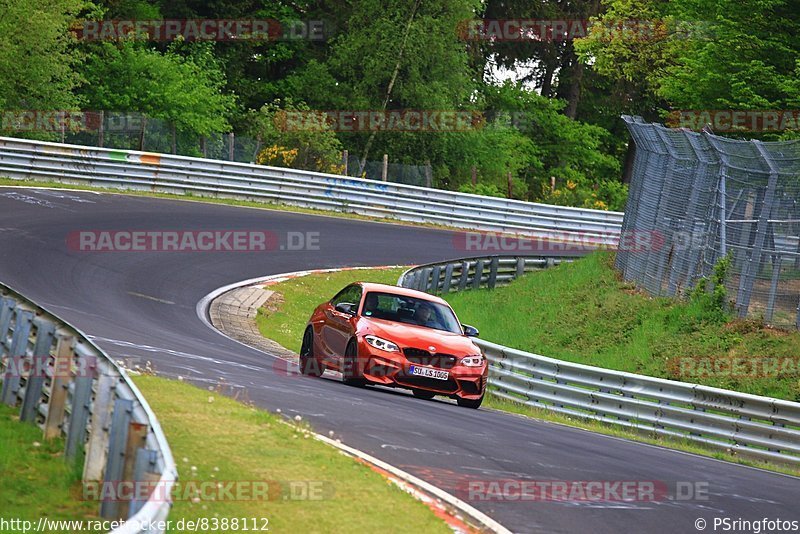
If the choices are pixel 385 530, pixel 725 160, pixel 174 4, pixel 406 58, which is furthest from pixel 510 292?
pixel 174 4

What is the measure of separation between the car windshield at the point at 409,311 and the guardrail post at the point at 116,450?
8.60 metres

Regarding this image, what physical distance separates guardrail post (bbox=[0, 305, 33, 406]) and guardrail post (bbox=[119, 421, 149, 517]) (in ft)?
12.5

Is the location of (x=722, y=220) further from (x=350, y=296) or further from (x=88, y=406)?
(x=88, y=406)

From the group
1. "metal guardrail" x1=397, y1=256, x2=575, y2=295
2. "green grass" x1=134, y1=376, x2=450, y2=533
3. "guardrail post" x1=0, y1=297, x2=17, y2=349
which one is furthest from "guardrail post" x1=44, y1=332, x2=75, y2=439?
"metal guardrail" x1=397, y1=256, x2=575, y2=295

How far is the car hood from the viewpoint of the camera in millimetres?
15734

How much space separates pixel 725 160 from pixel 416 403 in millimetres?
8163

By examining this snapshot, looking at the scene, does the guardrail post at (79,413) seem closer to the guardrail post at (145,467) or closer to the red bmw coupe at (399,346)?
the guardrail post at (145,467)

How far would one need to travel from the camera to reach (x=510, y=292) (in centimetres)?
2861

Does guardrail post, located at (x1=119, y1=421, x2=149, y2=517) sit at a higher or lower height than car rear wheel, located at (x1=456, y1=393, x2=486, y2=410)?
higher

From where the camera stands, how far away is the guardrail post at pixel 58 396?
9.84 m

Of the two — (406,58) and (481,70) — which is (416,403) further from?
(481,70)

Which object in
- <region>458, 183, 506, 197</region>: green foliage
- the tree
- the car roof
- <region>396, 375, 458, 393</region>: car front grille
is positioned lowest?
<region>396, 375, 458, 393</region>: car front grille

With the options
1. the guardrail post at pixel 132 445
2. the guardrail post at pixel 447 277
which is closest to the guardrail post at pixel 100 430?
the guardrail post at pixel 132 445

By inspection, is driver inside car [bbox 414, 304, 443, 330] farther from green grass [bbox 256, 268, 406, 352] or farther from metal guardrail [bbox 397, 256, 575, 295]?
metal guardrail [bbox 397, 256, 575, 295]
